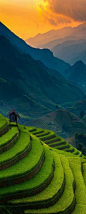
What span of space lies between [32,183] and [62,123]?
140223 mm

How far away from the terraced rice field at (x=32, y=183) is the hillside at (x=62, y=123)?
376ft

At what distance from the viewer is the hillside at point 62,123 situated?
155 meters

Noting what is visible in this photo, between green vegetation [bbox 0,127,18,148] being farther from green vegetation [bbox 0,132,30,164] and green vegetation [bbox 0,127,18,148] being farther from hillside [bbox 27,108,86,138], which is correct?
hillside [bbox 27,108,86,138]

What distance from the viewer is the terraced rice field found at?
25.5 metres

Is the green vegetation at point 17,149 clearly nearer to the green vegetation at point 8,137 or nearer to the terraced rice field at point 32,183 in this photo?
the terraced rice field at point 32,183

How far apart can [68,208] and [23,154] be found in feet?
26.5

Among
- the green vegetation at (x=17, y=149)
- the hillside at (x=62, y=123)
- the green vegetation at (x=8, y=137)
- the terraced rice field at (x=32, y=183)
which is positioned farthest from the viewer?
the hillside at (x=62, y=123)

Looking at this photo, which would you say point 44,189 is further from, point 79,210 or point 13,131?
point 13,131

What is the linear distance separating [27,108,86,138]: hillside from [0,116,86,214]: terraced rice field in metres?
115

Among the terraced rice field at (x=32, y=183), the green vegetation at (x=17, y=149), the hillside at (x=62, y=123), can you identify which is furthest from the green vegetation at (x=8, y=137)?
the hillside at (x=62, y=123)

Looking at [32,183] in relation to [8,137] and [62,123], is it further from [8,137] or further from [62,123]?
[62,123]

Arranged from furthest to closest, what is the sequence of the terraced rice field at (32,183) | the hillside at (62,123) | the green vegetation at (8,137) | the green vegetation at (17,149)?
the hillside at (62,123) < the green vegetation at (8,137) < the green vegetation at (17,149) < the terraced rice field at (32,183)

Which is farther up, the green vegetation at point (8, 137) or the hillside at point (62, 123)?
the hillside at point (62, 123)

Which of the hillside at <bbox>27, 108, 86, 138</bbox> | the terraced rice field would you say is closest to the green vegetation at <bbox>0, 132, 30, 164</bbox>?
the terraced rice field
